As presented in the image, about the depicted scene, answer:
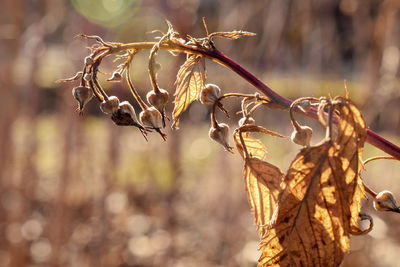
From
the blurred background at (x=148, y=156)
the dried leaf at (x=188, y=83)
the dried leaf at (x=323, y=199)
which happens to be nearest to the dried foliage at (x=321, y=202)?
the dried leaf at (x=323, y=199)

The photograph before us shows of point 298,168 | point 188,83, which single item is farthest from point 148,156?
point 298,168

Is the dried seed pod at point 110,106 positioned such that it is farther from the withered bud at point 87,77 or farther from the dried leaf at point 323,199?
the dried leaf at point 323,199

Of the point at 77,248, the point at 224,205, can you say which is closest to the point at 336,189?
the point at 224,205

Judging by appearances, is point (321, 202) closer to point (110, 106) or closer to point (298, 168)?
point (298, 168)

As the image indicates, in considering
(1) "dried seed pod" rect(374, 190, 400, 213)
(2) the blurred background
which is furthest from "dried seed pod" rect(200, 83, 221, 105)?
(2) the blurred background

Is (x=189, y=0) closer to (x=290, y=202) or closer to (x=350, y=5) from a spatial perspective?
(x=350, y=5)
